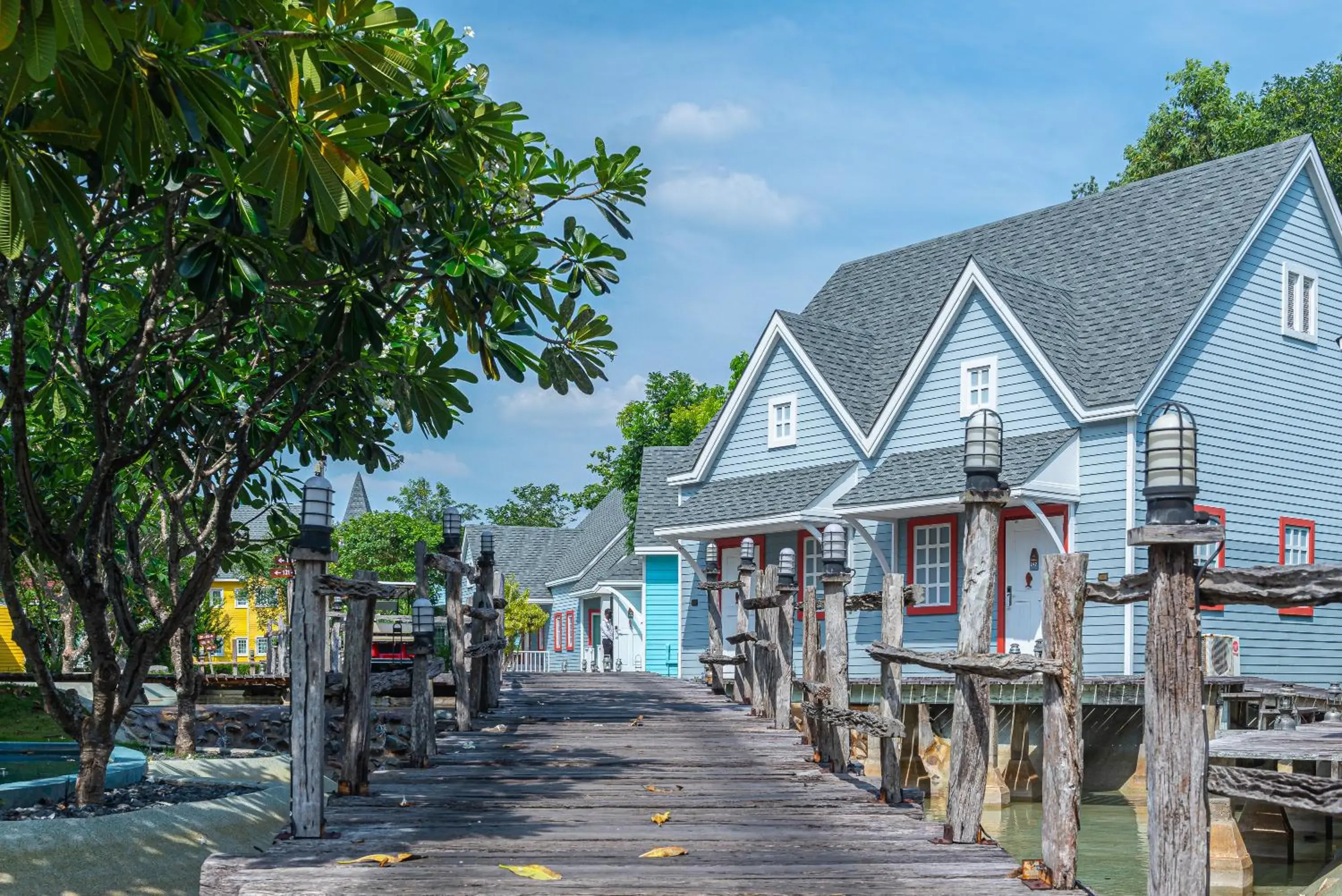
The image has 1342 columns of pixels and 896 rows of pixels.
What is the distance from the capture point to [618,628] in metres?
39.7

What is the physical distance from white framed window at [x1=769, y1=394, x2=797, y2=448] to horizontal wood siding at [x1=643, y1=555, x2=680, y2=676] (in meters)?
8.42

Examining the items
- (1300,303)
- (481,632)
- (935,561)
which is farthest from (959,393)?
(481,632)

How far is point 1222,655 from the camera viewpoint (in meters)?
19.5

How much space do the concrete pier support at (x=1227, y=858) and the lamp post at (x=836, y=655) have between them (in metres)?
5.82

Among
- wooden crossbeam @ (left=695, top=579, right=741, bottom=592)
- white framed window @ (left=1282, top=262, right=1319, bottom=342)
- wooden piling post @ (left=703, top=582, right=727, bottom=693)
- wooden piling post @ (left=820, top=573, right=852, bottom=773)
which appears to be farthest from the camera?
white framed window @ (left=1282, top=262, right=1319, bottom=342)

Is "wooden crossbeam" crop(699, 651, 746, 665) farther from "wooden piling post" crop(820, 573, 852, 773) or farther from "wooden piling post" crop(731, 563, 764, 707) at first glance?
"wooden piling post" crop(820, 573, 852, 773)

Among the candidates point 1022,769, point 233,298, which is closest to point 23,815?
point 233,298

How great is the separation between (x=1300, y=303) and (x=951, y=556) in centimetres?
763

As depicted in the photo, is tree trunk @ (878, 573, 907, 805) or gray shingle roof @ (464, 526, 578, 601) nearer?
tree trunk @ (878, 573, 907, 805)

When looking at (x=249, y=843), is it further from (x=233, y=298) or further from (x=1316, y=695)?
(x=1316, y=695)

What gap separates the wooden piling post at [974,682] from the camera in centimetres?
718

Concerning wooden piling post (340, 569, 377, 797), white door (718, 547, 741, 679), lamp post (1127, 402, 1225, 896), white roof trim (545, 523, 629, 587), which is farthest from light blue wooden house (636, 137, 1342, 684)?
white roof trim (545, 523, 629, 587)

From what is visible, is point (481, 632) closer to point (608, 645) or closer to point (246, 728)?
point (246, 728)

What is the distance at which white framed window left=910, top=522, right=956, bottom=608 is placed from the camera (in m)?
22.2
